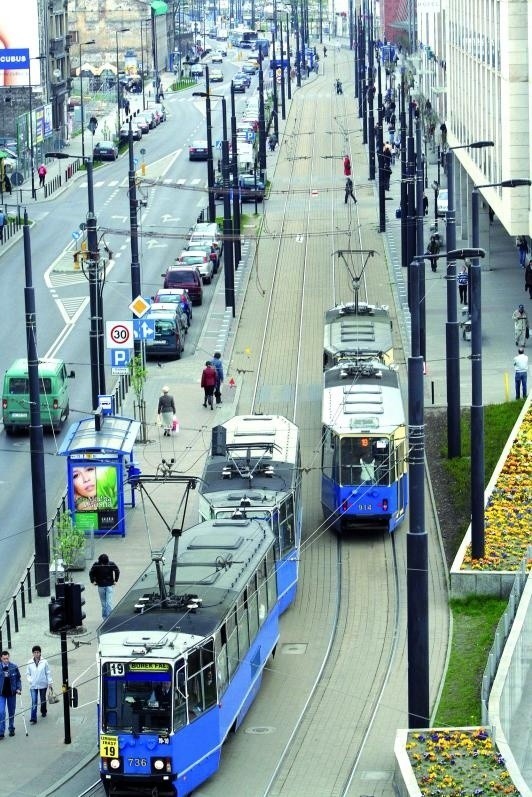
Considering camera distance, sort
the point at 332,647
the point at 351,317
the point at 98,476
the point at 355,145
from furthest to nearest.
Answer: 1. the point at 355,145
2. the point at 351,317
3. the point at 98,476
4. the point at 332,647

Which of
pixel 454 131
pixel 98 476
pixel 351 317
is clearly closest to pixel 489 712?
pixel 98 476

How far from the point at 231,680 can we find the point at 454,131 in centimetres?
6549

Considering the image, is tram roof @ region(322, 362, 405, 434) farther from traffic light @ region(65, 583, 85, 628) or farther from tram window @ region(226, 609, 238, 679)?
traffic light @ region(65, 583, 85, 628)

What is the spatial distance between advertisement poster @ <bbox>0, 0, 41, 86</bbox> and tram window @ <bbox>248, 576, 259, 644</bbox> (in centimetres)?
8883

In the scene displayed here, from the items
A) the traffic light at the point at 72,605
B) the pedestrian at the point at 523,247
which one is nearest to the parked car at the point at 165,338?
the pedestrian at the point at 523,247

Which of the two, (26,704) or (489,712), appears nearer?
(489,712)

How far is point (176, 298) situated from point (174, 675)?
4240 cm

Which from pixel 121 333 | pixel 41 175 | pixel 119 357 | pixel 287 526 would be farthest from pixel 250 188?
pixel 287 526

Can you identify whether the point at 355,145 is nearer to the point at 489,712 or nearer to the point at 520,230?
the point at 520,230

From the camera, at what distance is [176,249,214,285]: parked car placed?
8012 centimetres

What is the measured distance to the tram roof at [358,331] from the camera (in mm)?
53438

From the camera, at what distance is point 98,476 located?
4456 centimetres

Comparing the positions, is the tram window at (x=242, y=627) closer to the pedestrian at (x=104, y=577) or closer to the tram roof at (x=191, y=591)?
the tram roof at (x=191, y=591)

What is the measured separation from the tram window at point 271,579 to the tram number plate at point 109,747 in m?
6.43
